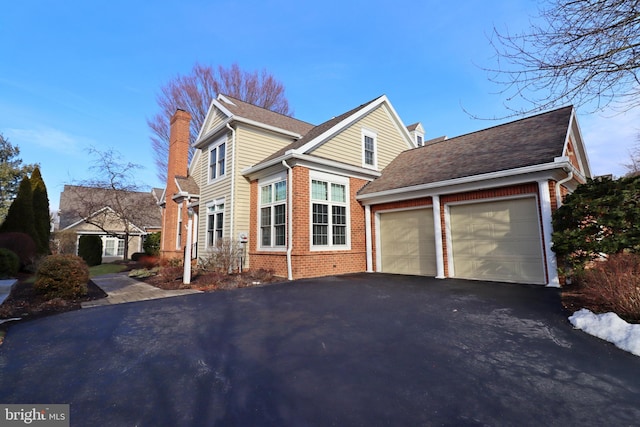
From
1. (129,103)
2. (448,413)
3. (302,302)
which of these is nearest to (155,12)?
(129,103)

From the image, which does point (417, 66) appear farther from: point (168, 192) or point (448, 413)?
point (168, 192)

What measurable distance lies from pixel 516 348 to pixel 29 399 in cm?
521

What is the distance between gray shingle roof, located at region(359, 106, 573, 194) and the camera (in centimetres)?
816

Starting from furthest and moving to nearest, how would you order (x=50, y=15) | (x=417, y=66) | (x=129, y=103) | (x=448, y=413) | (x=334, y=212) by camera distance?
(x=129, y=103)
(x=334, y=212)
(x=417, y=66)
(x=50, y=15)
(x=448, y=413)

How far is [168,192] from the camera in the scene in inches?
664

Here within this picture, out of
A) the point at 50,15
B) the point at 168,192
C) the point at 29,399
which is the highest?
the point at 50,15

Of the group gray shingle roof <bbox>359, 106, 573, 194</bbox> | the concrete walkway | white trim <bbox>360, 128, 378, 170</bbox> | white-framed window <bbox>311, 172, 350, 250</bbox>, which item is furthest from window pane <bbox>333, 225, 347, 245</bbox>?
the concrete walkway

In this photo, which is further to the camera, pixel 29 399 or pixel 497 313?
pixel 497 313

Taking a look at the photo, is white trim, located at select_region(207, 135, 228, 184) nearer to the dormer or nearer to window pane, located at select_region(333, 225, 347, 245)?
window pane, located at select_region(333, 225, 347, 245)

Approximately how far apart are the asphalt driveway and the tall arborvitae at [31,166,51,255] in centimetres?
1630

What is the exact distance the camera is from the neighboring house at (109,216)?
21.2 m

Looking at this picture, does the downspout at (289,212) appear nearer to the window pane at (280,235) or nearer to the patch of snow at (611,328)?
the window pane at (280,235)

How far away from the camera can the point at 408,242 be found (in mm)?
10422

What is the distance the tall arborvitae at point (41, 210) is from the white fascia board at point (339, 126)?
16803 millimetres
